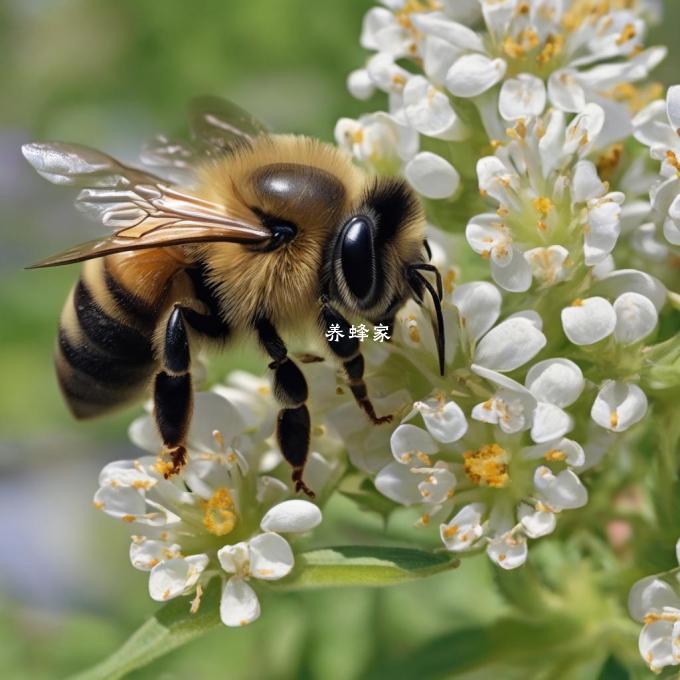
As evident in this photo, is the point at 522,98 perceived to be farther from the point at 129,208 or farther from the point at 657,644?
the point at 657,644

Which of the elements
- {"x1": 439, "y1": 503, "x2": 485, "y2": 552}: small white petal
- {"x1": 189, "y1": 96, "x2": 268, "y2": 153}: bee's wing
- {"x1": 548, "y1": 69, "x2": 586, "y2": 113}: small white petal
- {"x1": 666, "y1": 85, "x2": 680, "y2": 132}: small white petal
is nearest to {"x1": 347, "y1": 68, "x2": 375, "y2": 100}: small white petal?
{"x1": 189, "y1": 96, "x2": 268, "y2": 153}: bee's wing

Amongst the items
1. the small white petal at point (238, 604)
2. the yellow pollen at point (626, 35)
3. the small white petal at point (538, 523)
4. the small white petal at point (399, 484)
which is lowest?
the small white petal at point (238, 604)

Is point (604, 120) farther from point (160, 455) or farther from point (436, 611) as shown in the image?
point (436, 611)

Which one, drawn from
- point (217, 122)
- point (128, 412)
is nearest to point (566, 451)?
point (217, 122)

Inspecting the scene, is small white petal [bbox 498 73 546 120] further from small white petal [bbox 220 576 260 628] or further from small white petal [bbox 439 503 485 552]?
small white petal [bbox 220 576 260 628]

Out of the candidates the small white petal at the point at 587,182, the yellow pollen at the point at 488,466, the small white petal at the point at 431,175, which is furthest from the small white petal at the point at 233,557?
the small white petal at the point at 587,182

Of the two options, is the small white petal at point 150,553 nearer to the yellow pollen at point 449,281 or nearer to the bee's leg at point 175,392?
the bee's leg at point 175,392

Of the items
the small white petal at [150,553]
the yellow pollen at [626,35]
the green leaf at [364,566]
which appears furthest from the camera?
the yellow pollen at [626,35]
